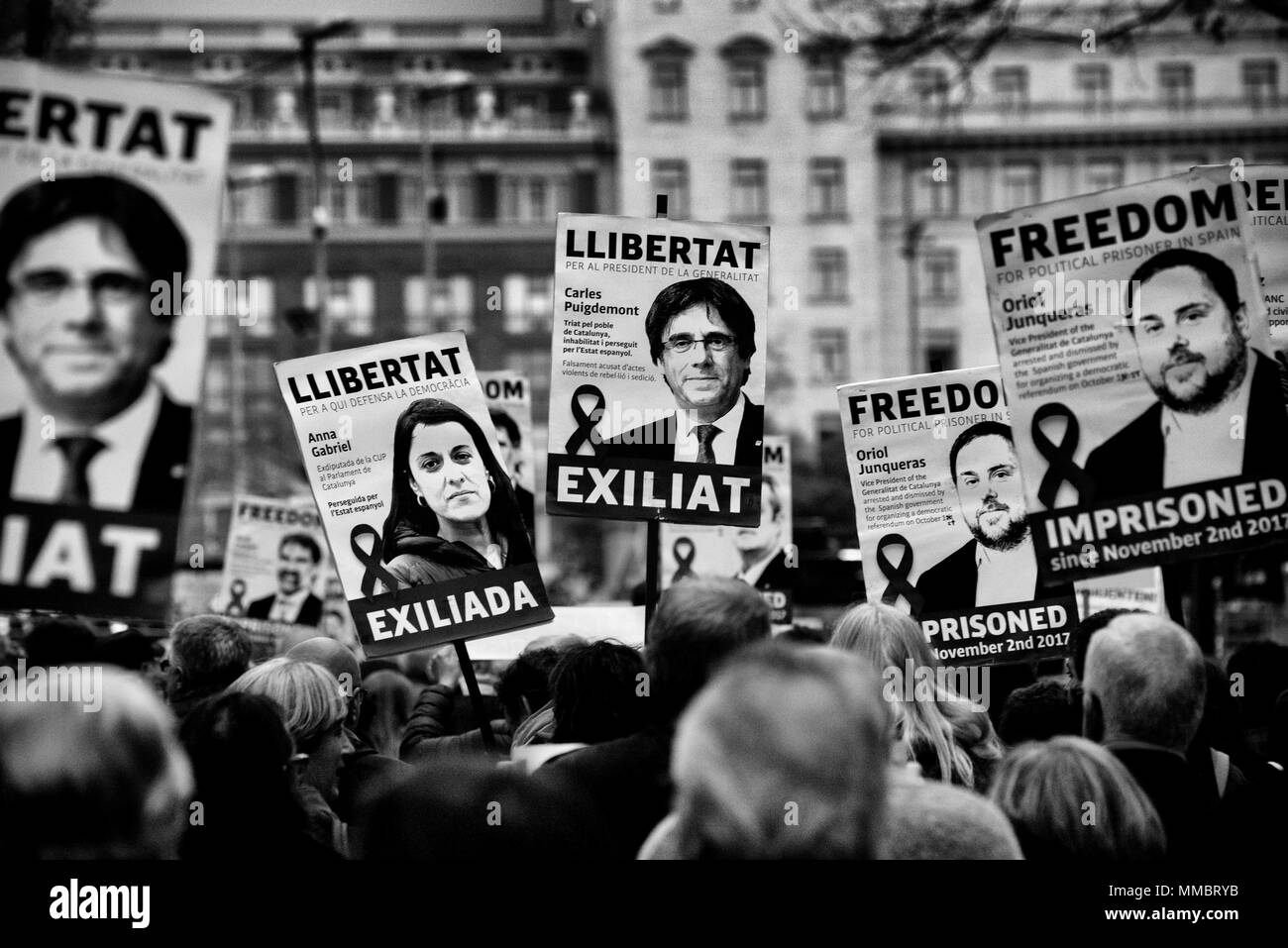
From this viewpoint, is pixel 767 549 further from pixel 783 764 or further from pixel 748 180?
pixel 748 180

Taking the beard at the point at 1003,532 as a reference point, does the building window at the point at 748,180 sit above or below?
above

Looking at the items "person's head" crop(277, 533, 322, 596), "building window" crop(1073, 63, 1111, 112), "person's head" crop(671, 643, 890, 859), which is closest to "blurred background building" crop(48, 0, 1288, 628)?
"building window" crop(1073, 63, 1111, 112)

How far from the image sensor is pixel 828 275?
204ft

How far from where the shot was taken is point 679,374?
6129 millimetres

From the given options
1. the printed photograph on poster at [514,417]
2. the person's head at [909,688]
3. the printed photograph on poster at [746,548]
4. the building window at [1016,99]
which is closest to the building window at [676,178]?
the building window at [1016,99]

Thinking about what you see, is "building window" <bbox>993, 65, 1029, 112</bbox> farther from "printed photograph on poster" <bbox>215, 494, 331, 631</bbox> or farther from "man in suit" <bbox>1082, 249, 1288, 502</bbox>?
"man in suit" <bbox>1082, 249, 1288, 502</bbox>

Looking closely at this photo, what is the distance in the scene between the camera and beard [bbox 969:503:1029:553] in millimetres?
7055

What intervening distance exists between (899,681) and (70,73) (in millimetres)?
2703

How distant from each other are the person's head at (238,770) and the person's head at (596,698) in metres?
1.09

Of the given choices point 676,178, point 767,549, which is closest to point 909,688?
point 767,549

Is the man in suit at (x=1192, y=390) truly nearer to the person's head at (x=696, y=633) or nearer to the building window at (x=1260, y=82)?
the person's head at (x=696, y=633)

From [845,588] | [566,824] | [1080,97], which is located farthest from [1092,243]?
[1080,97]

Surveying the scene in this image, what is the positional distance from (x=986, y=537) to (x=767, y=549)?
4.09 m

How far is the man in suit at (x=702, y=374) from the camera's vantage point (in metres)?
6.08
